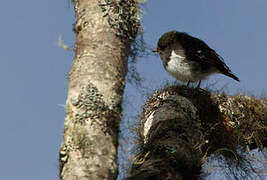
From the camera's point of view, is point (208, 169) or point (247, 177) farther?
point (247, 177)

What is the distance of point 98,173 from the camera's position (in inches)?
74.5

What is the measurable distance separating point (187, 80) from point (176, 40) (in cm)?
62

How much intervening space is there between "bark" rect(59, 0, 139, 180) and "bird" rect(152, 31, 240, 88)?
9.25 ft

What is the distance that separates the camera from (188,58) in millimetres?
5230

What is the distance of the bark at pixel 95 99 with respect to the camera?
6.41 ft

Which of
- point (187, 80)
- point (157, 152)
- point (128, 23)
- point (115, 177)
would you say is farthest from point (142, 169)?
point (187, 80)

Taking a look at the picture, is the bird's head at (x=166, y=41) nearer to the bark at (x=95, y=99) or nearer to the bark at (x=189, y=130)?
the bark at (x=189, y=130)

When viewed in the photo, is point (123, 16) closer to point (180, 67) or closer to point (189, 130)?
point (189, 130)

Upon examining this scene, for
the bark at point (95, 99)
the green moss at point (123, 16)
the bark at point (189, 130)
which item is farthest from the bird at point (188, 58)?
the bark at point (95, 99)

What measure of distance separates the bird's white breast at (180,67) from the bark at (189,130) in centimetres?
19

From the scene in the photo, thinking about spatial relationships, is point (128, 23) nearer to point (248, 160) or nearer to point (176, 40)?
point (176, 40)

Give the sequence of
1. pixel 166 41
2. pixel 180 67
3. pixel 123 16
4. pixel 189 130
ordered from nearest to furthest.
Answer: pixel 123 16, pixel 189 130, pixel 180 67, pixel 166 41

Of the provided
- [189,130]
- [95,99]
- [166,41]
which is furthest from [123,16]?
[166,41]

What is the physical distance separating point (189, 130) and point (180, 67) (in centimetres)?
157
